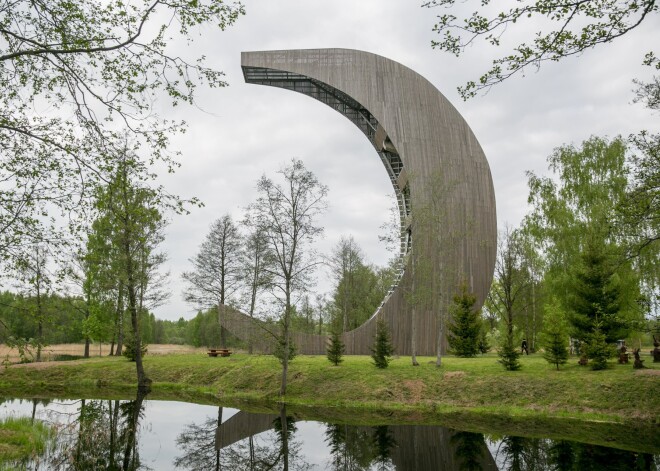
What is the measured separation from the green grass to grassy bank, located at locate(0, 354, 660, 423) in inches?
280

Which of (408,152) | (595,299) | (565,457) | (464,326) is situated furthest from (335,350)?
(565,457)

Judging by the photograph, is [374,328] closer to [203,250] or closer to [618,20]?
[203,250]

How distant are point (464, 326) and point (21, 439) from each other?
48.7 ft

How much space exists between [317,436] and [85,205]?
712cm

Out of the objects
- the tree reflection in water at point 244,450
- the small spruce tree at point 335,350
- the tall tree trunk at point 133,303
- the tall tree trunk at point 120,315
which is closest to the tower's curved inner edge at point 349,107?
the small spruce tree at point 335,350

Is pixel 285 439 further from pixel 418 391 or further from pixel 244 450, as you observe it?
pixel 418 391

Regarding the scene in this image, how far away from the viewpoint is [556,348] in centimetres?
1534

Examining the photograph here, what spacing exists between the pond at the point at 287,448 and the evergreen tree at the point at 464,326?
8.04 meters

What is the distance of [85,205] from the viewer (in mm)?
6043

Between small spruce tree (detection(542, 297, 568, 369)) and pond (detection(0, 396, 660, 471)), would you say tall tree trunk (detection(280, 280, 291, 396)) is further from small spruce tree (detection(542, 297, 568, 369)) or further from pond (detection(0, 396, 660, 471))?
small spruce tree (detection(542, 297, 568, 369))

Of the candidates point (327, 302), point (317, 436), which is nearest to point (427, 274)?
point (317, 436)

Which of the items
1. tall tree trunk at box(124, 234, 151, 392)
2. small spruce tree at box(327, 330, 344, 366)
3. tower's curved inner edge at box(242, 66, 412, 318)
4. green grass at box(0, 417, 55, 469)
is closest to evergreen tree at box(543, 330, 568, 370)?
small spruce tree at box(327, 330, 344, 366)

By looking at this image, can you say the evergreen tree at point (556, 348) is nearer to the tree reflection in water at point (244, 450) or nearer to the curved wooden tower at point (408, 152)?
the curved wooden tower at point (408, 152)

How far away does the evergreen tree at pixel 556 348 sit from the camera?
15344 millimetres
